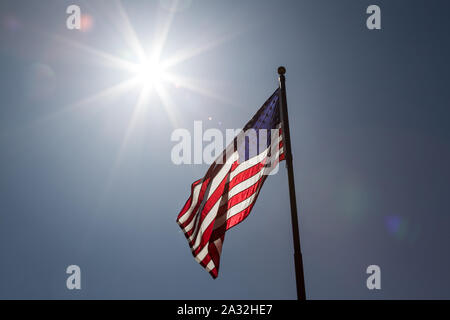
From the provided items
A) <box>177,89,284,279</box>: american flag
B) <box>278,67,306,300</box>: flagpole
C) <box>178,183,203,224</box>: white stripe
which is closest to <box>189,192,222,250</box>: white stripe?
<box>177,89,284,279</box>: american flag

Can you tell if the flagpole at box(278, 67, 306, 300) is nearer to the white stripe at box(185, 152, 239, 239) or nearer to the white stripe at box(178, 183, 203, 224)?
the white stripe at box(185, 152, 239, 239)

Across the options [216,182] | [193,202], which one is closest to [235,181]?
[216,182]

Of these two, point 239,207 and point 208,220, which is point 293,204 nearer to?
point 239,207

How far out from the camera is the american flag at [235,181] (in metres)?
8.38

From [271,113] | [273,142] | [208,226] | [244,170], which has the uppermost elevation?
[271,113]

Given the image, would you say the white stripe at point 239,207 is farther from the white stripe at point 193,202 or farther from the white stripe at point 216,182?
the white stripe at point 193,202

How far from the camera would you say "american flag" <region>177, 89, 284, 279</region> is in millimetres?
8383

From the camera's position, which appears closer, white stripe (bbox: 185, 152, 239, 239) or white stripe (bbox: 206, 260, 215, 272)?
white stripe (bbox: 206, 260, 215, 272)

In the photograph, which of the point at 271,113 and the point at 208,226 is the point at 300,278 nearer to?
the point at 208,226
